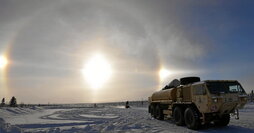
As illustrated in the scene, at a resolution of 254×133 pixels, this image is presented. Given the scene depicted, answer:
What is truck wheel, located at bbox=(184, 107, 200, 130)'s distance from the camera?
14297 mm

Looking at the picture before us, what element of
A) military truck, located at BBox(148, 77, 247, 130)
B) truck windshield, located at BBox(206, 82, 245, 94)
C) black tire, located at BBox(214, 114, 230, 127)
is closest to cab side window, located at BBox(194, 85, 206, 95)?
military truck, located at BBox(148, 77, 247, 130)

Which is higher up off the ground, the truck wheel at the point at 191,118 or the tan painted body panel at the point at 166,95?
the tan painted body panel at the point at 166,95

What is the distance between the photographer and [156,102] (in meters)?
23.2

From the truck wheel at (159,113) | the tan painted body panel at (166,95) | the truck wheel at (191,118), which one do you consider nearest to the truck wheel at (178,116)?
the truck wheel at (191,118)

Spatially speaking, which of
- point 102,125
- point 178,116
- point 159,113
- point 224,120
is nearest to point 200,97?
→ point 224,120

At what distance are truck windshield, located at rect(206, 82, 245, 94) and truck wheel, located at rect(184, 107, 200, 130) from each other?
1884mm

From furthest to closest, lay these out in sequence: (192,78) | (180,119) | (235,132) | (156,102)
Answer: (156,102) < (192,78) < (180,119) < (235,132)

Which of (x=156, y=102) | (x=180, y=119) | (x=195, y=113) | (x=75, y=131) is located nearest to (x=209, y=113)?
(x=195, y=113)

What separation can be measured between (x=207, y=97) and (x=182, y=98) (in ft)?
11.6

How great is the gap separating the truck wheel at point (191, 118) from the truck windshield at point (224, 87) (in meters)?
1.88

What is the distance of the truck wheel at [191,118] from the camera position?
563 inches

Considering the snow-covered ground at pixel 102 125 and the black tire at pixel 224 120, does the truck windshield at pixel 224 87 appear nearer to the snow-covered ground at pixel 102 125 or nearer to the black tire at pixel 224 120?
the black tire at pixel 224 120

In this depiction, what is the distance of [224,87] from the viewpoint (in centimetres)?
1412

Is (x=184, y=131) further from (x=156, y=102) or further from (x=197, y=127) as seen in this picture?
(x=156, y=102)
